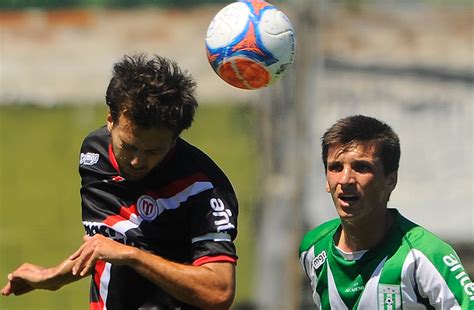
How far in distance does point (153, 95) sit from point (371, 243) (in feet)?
3.81

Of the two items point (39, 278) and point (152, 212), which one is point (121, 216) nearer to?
point (152, 212)

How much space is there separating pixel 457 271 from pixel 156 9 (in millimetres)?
8390

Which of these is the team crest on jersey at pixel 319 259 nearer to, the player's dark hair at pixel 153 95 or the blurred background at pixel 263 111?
the player's dark hair at pixel 153 95

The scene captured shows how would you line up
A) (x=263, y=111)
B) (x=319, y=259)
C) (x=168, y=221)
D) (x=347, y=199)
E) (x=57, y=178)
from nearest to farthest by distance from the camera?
1. (x=168, y=221)
2. (x=347, y=199)
3. (x=319, y=259)
4. (x=263, y=111)
5. (x=57, y=178)

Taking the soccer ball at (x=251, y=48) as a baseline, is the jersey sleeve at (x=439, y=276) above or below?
below

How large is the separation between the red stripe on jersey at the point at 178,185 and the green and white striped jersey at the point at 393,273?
78cm

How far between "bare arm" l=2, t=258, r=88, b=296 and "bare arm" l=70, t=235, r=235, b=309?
29 cm

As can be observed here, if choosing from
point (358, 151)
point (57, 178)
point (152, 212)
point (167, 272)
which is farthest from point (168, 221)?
point (57, 178)

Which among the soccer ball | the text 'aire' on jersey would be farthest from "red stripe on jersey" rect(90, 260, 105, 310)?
the soccer ball

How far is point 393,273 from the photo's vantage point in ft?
15.2

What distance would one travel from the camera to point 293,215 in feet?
36.9

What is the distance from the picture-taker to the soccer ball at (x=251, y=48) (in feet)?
16.6

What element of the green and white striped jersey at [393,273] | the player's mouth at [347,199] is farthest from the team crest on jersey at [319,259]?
the player's mouth at [347,199]

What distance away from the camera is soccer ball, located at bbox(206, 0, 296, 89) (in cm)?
505
